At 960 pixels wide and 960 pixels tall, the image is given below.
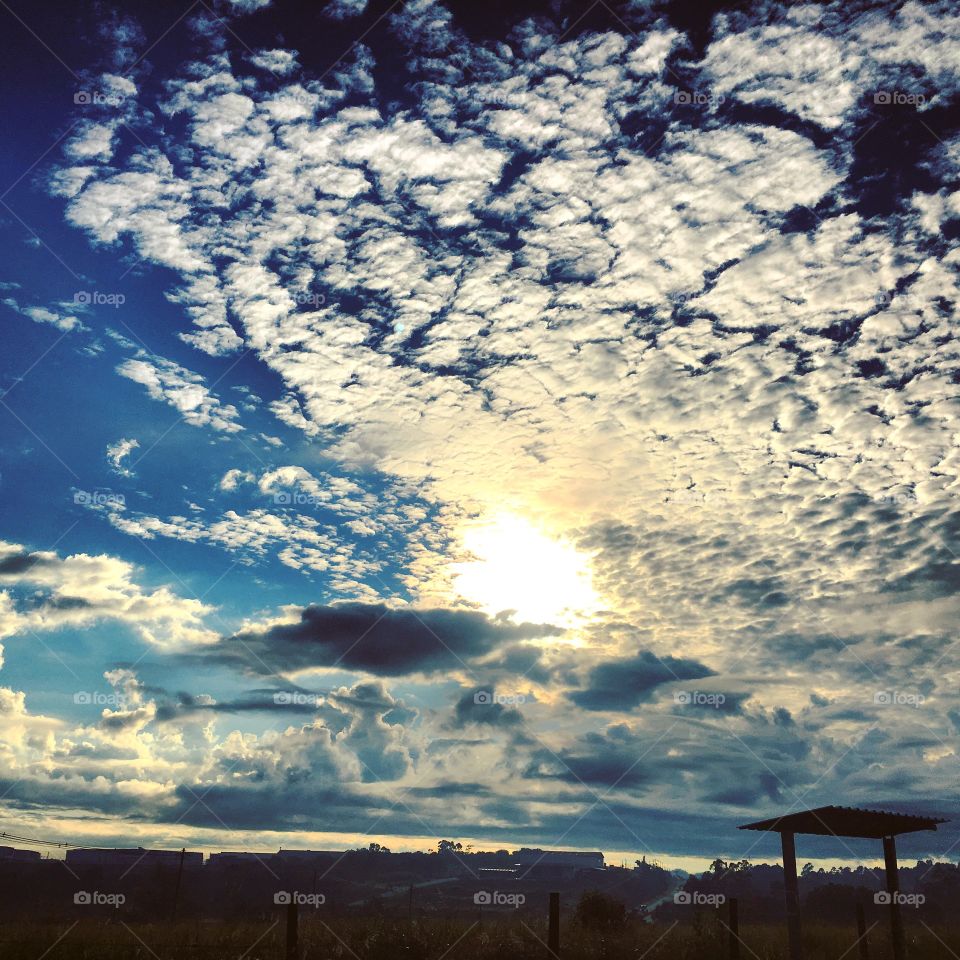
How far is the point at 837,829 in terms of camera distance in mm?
17812

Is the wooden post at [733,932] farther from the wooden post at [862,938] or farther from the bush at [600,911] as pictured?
the bush at [600,911]

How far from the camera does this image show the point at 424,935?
24688 millimetres

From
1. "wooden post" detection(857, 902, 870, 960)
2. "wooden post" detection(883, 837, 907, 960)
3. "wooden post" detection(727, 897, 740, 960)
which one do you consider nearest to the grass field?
"wooden post" detection(727, 897, 740, 960)

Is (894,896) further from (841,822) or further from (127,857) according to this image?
(127,857)

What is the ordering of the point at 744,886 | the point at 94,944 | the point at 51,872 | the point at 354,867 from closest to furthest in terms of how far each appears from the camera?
the point at 94,944, the point at 51,872, the point at 744,886, the point at 354,867

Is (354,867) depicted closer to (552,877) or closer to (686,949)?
(552,877)

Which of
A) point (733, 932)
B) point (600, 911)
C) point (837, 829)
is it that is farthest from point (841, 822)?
point (600, 911)

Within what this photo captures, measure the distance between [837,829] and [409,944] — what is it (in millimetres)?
13502

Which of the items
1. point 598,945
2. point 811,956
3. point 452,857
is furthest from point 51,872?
point 452,857

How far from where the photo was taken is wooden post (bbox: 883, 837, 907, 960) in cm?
1757

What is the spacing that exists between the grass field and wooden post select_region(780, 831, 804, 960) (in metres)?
4.79

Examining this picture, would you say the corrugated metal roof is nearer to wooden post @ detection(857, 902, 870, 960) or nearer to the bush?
wooden post @ detection(857, 902, 870, 960)

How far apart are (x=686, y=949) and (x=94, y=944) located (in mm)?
18156

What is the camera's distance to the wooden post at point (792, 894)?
642 inches
